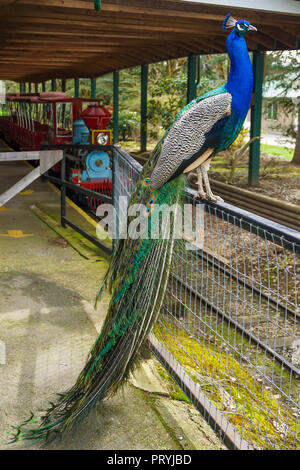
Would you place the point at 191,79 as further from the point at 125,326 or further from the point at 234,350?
the point at 234,350

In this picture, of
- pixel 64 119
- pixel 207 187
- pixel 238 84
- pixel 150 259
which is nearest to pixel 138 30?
pixel 64 119

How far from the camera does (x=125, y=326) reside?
9.23 feet

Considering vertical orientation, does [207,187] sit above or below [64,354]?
above

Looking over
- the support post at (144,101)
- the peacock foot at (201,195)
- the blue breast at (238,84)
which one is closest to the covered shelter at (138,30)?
the support post at (144,101)

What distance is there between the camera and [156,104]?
674 inches

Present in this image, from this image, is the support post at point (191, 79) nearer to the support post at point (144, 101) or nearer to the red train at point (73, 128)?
the red train at point (73, 128)

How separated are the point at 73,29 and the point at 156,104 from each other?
8.28 meters

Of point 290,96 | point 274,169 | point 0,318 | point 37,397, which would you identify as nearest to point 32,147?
point 274,169

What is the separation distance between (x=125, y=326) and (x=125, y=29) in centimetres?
764

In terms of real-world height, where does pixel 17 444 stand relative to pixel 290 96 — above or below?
below

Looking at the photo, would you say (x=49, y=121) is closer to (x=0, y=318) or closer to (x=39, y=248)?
(x=39, y=248)

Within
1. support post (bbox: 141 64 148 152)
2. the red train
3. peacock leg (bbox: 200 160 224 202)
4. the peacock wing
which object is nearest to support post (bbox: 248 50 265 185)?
the red train
